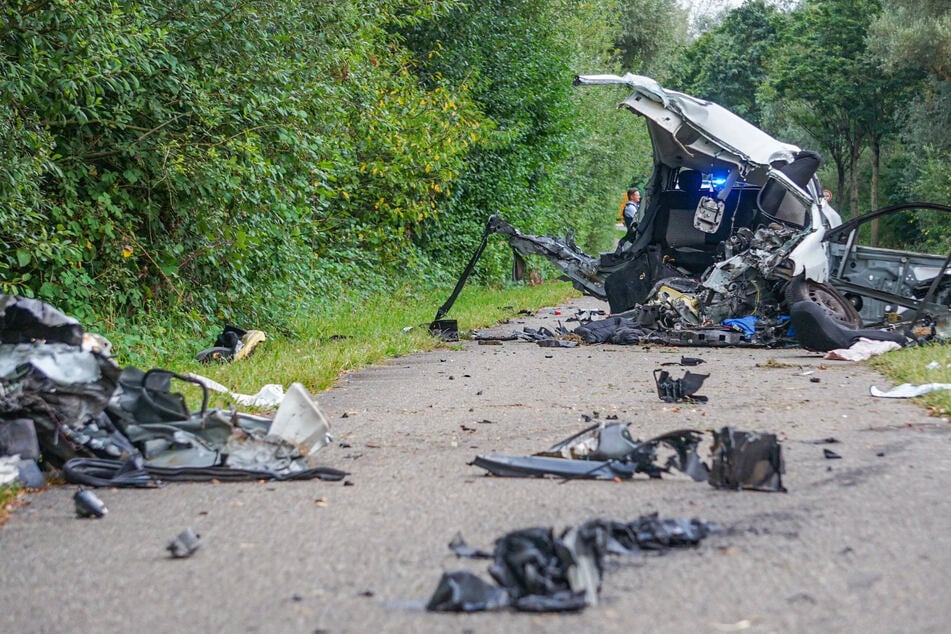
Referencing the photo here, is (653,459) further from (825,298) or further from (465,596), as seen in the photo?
(825,298)

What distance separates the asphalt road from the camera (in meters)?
3.38

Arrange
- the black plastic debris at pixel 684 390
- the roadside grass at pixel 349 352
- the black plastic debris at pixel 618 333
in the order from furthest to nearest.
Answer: the black plastic debris at pixel 618 333 → the roadside grass at pixel 349 352 → the black plastic debris at pixel 684 390

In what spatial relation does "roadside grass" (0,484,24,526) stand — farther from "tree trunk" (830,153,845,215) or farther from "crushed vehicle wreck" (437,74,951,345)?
"tree trunk" (830,153,845,215)

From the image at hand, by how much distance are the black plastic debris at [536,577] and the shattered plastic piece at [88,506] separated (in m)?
1.81

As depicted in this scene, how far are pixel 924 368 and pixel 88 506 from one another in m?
6.67

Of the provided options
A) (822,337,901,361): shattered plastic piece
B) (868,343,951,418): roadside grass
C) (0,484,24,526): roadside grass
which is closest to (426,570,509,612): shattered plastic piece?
(0,484,24,526): roadside grass

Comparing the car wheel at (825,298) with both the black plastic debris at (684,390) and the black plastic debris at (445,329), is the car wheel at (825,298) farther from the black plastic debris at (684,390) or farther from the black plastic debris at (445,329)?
the black plastic debris at (684,390)

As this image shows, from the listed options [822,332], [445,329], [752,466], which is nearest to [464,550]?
[752,466]

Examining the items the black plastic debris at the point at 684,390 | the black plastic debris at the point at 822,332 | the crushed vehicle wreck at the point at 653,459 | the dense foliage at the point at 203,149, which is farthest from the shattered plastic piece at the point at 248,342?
the black plastic debris at the point at 822,332

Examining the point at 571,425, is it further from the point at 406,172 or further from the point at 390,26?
the point at 390,26

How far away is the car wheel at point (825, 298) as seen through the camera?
39.8 ft

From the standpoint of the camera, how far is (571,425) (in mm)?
6797

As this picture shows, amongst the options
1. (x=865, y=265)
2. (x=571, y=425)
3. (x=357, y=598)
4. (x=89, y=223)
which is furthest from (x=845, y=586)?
(x=865, y=265)

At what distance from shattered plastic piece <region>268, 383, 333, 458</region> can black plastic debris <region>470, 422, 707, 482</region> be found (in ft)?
2.61
